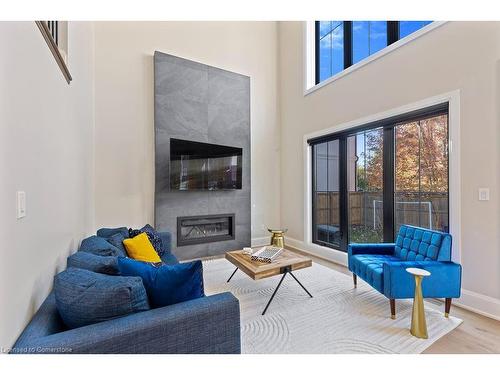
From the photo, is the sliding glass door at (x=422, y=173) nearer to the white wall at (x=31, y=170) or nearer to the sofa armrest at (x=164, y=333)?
the sofa armrest at (x=164, y=333)

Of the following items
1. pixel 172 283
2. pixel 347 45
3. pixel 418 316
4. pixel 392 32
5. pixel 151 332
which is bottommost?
pixel 418 316

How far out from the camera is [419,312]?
1.95 m

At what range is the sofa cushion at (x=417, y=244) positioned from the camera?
2312 millimetres

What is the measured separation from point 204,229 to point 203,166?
3.67ft

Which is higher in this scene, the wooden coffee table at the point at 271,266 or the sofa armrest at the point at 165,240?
the sofa armrest at the point at 165,240

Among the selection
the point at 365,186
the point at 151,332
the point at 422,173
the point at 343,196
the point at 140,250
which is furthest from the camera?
the point at 343,196

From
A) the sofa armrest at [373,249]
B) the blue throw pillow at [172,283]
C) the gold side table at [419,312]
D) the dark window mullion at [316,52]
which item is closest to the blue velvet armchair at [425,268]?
the gold side table at [419,312]

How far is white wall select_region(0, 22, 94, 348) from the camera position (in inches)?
39.4

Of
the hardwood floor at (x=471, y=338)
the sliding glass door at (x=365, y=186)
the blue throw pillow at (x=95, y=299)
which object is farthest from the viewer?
the sliding glass door at (x=365, y=186)

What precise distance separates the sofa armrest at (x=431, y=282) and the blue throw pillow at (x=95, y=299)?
2034 millimetres

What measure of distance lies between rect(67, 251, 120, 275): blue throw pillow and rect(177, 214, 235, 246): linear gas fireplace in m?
2.51

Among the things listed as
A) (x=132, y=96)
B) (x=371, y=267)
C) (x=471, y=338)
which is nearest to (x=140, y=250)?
(x=371, y=267)

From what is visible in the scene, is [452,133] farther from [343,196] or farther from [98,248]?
[98,248]

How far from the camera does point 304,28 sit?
464 centimetres
